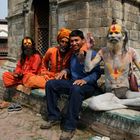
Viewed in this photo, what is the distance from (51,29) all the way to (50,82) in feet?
12.1

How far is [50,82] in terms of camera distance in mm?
5145

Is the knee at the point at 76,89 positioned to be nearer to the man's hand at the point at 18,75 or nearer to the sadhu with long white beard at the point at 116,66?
the sadhu with long white beard at the point at 116,66

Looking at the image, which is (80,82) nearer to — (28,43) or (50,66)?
(50,66)

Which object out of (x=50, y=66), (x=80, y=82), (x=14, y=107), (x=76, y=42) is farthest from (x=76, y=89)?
(x=14, y=107)

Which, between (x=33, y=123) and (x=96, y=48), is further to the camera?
(x=96, y=48)

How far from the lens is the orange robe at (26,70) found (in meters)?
6.63

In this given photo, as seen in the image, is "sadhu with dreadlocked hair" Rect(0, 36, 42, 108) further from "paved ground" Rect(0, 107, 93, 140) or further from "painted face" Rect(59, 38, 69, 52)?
"painted face" Rect(59, 38, 69, 52)

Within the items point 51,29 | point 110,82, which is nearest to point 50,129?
point 110,82

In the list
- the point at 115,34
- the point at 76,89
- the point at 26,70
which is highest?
the point at 115,34

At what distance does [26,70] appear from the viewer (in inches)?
265

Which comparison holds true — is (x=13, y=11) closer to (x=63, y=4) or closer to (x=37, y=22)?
(x=37, y=22)

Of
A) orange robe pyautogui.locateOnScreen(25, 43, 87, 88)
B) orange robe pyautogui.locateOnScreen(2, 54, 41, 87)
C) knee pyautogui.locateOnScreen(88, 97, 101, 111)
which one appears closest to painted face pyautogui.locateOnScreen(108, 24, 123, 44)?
knee pyautogui.locateOnScreen(88, 97, 101, 111)

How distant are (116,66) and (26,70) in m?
2.62

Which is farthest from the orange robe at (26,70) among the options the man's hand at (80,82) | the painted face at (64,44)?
Answer: the man's hand at (80,82)
